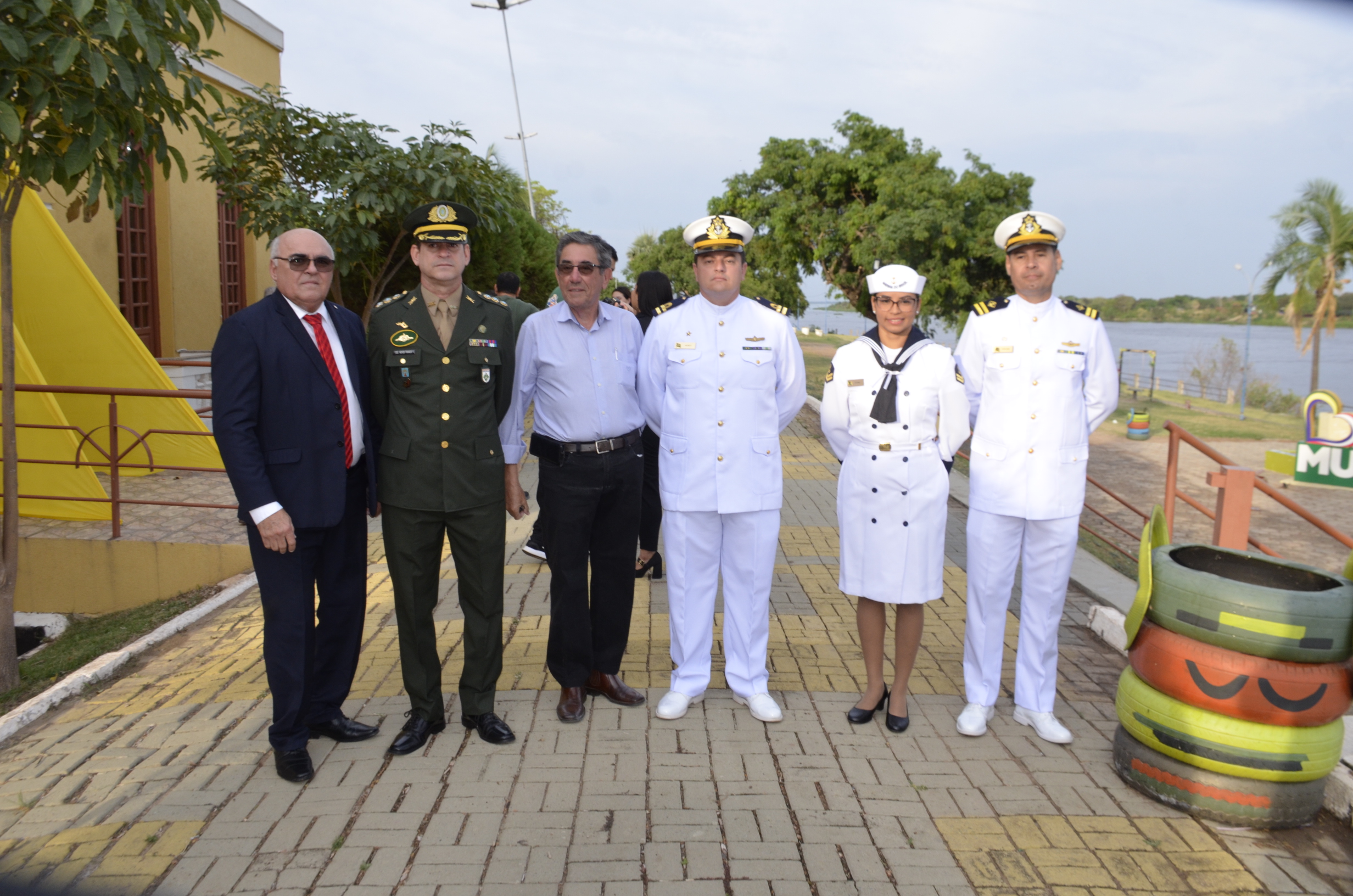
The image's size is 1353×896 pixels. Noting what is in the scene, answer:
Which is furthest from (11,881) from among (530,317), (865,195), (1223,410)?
(1223,410)

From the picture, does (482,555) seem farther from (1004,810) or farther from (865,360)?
(1004,810)

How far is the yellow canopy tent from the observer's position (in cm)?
902

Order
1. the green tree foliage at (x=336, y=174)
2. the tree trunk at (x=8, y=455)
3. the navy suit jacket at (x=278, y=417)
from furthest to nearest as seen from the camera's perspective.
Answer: the green tree foliage at (x=336, y=174) < the tree trunk at (x=8, y=455) < the navy suit jacket at (x=278, y=417)

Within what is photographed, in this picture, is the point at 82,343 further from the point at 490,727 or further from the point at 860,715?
the point at 860,715

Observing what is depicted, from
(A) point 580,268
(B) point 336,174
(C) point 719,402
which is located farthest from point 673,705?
(B) point 336,174

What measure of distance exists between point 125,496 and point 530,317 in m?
6.55

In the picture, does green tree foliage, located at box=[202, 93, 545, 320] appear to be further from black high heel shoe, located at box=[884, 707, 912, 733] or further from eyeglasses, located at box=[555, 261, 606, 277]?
black high heel shoe, located at box=[884, 707, 912, 733]

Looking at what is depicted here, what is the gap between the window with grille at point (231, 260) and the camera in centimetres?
1470

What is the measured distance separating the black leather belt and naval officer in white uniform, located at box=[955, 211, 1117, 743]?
1.59 meters

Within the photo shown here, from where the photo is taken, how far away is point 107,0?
12.7 feet

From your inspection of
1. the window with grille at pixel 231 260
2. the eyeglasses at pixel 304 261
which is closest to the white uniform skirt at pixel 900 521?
the eyeglasses at pixel 304 261

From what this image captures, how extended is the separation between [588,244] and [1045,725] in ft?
9.56

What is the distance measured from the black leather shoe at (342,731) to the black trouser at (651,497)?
2625 mm

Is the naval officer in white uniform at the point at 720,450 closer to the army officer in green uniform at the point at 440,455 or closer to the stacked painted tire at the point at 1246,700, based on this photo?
the army officer in green uniform at the point at 440,455
